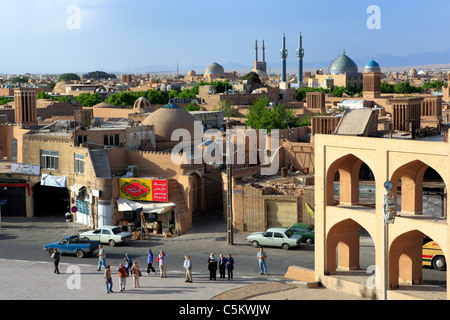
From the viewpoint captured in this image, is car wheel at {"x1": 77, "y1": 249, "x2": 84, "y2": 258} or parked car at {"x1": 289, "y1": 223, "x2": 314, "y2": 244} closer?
car wheel at {"x1": 77, "y1": 249, "x2": 84, "y2": 258}

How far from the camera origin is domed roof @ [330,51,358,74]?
150500 millimetres

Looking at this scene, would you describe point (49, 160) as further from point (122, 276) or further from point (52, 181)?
point (122, 276)

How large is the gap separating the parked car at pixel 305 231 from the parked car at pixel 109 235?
7.01m

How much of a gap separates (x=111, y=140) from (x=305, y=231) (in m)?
12.6

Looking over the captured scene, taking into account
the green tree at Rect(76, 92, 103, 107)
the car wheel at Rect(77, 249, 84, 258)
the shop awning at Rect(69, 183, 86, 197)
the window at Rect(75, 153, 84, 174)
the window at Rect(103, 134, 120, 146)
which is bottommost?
the car wheel at Rect(77, 249, 84, 258)

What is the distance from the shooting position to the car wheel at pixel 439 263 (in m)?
23.1

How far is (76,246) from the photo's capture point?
25906 mm

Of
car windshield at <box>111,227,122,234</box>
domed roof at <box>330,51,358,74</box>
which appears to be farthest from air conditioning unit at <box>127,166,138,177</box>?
domed roof at <box>330,51,358,74</box>

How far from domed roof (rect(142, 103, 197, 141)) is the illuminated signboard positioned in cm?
826

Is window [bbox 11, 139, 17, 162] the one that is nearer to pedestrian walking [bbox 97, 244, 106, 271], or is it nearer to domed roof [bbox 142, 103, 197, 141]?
domed roof [bbox 142, 103, 197, 141]
